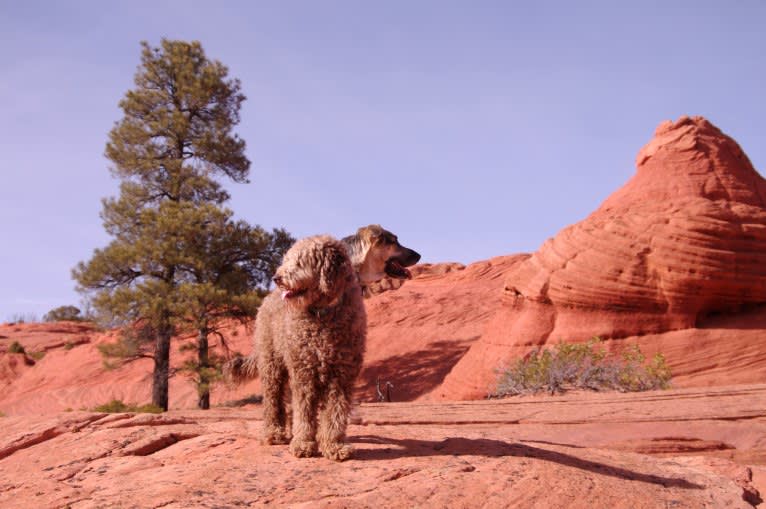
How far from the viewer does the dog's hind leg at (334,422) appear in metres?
5.28

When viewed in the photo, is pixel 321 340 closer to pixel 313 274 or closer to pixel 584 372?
pixel 313 274

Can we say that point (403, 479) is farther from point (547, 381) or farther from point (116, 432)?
point (547, 381)

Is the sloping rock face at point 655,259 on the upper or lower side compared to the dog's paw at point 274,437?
upper

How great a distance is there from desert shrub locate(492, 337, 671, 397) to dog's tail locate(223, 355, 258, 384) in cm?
1139

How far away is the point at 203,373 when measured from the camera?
70.2 feet

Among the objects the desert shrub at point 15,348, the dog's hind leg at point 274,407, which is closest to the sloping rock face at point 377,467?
the dog's hind leg at point 274,407

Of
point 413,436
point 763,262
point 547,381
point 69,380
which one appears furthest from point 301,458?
point 69,380

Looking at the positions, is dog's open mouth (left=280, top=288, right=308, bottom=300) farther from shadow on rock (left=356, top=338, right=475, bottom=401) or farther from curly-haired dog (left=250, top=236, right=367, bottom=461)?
shadow on rock (left=356, top=338, right=475, bottom=401)

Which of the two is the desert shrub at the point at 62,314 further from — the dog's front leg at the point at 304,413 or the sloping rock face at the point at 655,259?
the dog's front leg at the point at 304,413

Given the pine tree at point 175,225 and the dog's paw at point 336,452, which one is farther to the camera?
the pine tree at point 175,225

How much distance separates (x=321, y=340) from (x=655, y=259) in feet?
56.6

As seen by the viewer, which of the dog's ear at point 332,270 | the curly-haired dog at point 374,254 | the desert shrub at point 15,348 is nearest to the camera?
the dog's ear at point 332,270

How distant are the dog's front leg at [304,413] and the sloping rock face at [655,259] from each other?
16970mm

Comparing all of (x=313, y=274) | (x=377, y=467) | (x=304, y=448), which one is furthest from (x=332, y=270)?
(x=377, y=467)
